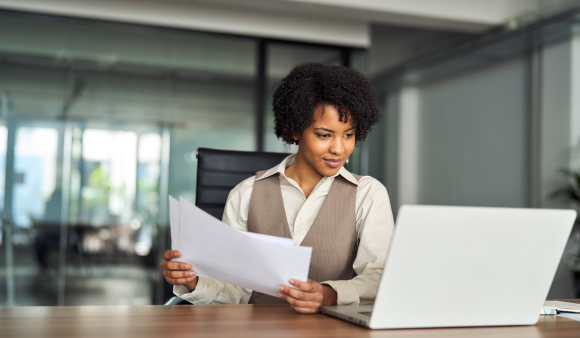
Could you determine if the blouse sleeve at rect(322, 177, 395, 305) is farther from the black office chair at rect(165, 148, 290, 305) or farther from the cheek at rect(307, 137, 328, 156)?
the black office chair at rect(165, 148, 290, 305)

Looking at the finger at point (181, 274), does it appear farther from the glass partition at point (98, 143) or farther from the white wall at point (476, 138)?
the white wall at point (476, 138)

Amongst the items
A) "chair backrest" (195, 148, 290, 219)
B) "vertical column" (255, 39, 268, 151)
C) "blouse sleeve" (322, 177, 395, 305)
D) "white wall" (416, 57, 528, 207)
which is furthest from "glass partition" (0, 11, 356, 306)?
"blouse sleeve" (322, 177, 395, 305)

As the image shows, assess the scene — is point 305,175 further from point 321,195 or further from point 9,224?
point 9,224

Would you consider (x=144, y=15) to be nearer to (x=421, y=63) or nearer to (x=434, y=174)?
(x=421, y=63)

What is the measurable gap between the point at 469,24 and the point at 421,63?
1203mm

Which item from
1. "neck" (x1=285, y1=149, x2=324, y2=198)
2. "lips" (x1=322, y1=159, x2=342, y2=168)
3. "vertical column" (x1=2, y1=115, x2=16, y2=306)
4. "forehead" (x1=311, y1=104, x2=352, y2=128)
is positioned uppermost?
"forehead" (x1=311, y1=104, x2=352, y2=128)

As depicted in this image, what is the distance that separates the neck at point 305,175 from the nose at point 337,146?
18 centimetres

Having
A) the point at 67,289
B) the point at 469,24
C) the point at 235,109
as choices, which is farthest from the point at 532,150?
the point at 67,289

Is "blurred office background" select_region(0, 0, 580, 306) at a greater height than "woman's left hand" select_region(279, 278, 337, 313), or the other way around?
"blurred office background" select_region(0, 0, 580, 306)

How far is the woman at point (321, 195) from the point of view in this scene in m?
1.35

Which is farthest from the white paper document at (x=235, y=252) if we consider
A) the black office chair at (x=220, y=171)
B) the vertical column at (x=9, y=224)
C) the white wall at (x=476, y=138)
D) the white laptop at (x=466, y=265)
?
the white wall at (x=476, y=138)

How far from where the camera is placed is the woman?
Answer: 1.35 meters

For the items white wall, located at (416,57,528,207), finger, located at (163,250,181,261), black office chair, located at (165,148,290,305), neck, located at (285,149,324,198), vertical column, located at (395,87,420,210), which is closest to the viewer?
finger, located at (163,250,181,261)

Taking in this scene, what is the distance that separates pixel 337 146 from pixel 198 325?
647 millimetres
